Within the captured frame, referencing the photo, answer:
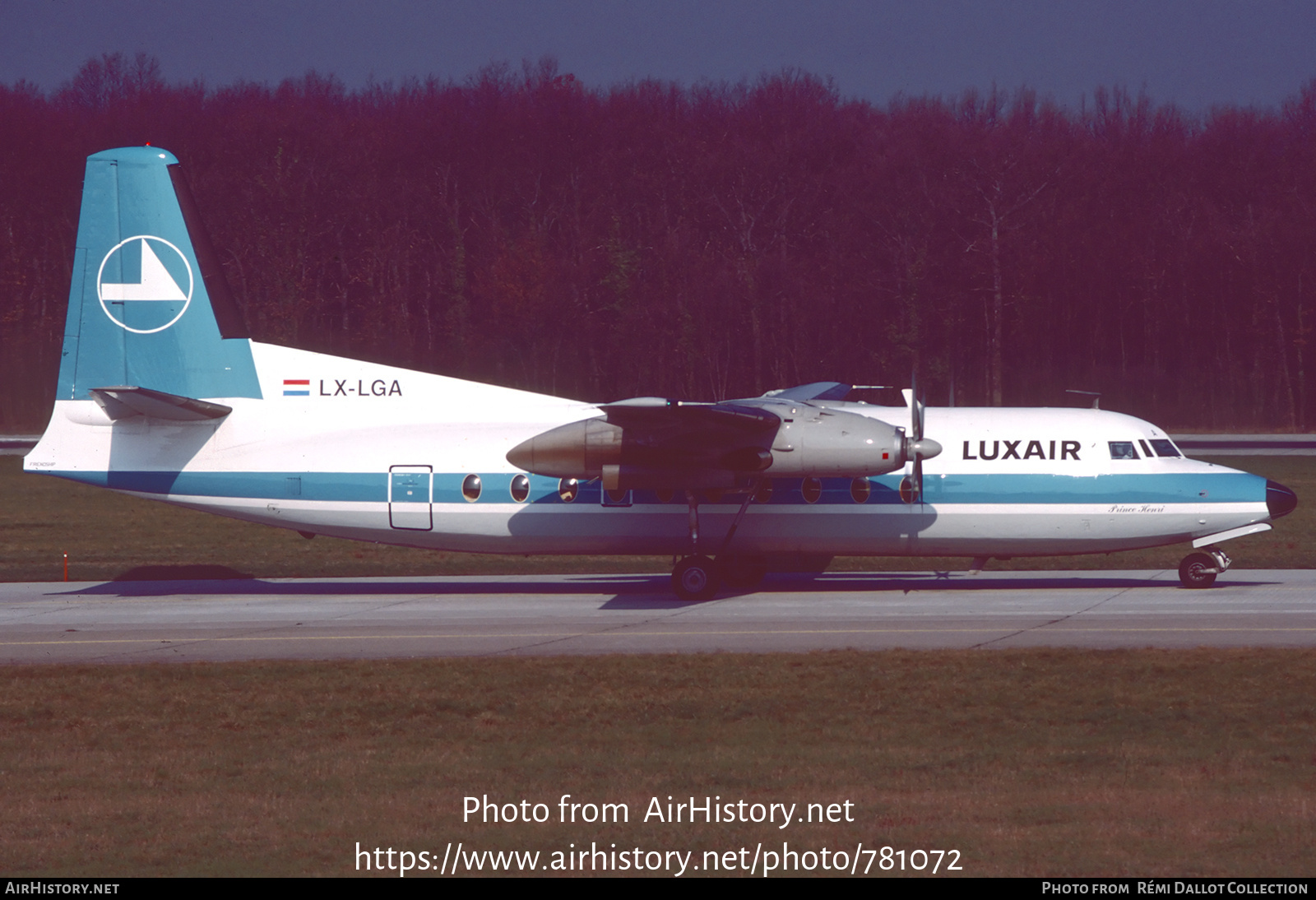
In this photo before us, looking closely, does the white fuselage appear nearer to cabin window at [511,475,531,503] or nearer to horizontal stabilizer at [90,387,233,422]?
cabin window at [511,475,531,503]

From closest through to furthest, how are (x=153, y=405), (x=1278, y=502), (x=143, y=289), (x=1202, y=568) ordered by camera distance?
(x=1278, y=502) → (x=153, y=405) → (x=1202, y=568) → (x=143, y=289)

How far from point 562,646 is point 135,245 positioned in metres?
12.3

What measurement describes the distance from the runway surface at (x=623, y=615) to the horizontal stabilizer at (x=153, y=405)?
3.54m

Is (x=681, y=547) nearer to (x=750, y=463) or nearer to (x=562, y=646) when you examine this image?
(x=750, y=463)

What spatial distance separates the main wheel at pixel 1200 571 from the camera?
23.2 m

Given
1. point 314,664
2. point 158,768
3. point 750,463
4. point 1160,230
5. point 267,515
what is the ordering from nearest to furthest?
point 158,768 → point 314,664 → point 750,463 → point 267,515 → point 1160,230

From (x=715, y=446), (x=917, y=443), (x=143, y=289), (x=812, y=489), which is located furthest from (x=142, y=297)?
(x=917, y=443)

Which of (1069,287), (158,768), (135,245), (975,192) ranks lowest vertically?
(158,768)

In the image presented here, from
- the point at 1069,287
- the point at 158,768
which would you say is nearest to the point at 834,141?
the point at 1069,287

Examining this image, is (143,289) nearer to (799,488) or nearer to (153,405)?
(153,405)

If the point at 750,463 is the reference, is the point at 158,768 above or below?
below

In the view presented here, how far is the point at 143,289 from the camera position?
23.8 m

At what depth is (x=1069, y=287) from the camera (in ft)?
216

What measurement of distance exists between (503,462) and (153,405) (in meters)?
6.48
